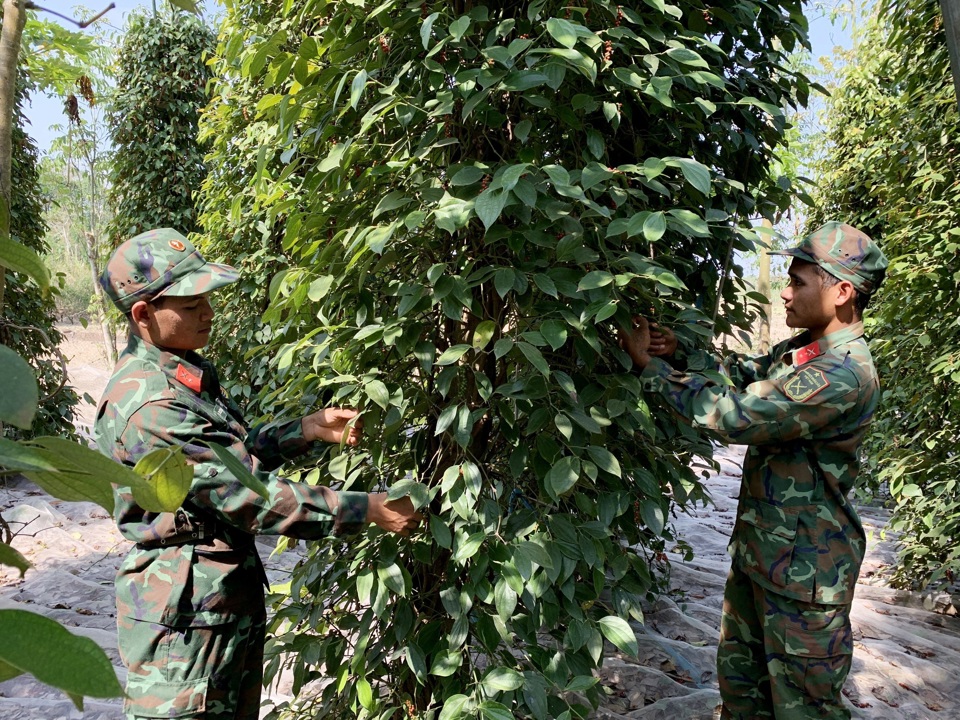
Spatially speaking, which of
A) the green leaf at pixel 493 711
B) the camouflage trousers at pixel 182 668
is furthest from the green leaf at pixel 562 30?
the camouflage trousers at pixel 182 668

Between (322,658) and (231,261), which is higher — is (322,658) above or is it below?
below

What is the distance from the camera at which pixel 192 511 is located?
5.89ft

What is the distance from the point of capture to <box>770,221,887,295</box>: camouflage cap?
82.0 inches

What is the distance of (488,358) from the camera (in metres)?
1.79

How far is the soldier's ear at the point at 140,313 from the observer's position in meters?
1.87

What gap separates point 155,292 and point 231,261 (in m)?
3.63

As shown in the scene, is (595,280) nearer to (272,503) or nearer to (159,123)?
(272,503)

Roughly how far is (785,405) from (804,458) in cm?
24

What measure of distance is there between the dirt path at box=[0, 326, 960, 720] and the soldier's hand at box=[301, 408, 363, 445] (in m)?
Result: 0.82

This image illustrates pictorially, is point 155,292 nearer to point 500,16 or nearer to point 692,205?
point 500,16

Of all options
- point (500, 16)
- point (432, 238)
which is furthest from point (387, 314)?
point (500, 16)

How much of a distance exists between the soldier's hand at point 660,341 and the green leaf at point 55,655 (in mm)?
1652

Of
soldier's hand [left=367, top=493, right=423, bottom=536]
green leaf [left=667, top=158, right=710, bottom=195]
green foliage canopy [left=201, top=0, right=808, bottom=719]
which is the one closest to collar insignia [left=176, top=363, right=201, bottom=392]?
green foliage canopy [left=201, top=0, right=808, bottom=719]

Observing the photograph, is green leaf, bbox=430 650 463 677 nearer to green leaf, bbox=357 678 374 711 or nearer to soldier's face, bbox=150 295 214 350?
green leaf, bbox=357 678 374 711
